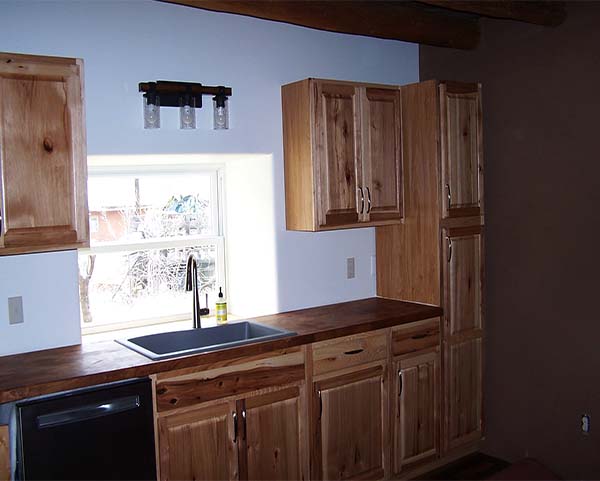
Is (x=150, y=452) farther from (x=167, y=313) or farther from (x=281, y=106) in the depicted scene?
(x=281, y=106)

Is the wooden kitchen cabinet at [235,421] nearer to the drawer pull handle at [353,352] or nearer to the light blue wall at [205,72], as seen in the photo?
the drawer pull handle at [353,352]

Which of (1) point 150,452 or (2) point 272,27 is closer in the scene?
(1) point 150,452

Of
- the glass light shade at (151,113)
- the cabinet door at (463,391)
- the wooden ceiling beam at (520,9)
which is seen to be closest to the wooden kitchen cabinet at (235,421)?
the cabinet door at (463,391)

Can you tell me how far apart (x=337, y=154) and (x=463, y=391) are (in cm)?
158

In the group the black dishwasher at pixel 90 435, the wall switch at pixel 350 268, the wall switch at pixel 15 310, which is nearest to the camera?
the black dishwasher at pixel 90 435

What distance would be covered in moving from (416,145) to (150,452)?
2.17 meters

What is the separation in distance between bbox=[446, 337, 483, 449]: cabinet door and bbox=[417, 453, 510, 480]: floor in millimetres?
117

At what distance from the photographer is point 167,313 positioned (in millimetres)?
3756

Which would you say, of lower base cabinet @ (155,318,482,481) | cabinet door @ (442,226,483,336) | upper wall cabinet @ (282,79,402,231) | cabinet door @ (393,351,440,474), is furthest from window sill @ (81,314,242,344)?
cabinet door @ (442,226,483,336)

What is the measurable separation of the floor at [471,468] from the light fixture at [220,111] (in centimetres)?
222

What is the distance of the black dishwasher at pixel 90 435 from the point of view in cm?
241

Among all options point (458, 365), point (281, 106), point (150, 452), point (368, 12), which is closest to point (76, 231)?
point (150, 452)

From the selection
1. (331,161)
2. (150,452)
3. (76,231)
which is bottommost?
(150,452)

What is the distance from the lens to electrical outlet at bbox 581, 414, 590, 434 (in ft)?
11.5
